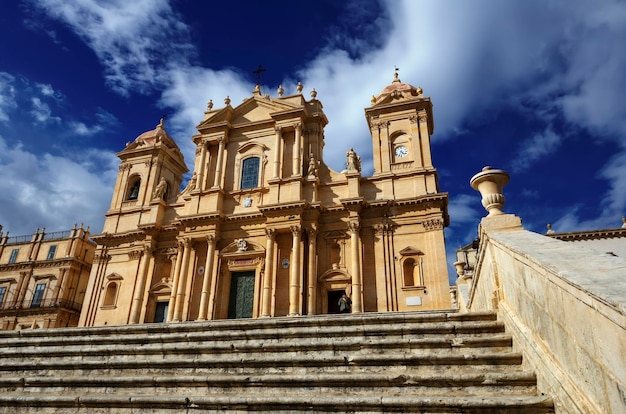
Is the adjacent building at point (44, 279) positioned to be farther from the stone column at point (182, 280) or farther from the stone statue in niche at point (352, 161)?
the stone statue in niche at point (352, 161)

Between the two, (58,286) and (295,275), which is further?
(58,286)

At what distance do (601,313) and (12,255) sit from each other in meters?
47.2

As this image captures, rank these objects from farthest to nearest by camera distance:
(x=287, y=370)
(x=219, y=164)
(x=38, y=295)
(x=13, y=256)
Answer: (x=13, y=256)
(x=38, y=295)
(x=219, y=164)
(x=287, y=370)

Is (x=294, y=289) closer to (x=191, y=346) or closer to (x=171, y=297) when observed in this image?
(x=171, y=297)

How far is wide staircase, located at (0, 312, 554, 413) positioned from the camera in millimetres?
4789

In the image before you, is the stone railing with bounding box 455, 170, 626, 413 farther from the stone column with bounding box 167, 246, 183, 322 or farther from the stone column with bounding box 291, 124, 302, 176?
the stone column with bounding box 167, 246, 183, 322

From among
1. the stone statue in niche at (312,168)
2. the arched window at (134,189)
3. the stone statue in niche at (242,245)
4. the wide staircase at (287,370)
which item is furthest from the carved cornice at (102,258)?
the wide staircase at (287,370)

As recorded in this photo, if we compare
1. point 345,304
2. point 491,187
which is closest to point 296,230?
point 345,304

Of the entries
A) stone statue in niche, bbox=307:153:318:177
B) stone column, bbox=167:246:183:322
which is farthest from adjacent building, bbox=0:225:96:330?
stone statue in niche, bbox=307:153:318:177

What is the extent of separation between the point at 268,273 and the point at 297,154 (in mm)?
6642

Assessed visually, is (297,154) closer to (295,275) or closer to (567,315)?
(295,275)

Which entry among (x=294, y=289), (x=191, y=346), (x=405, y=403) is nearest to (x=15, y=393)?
(x=191, y=346)

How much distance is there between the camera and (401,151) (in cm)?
2258

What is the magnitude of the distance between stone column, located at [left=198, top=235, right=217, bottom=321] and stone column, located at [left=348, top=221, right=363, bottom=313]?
699 cm
